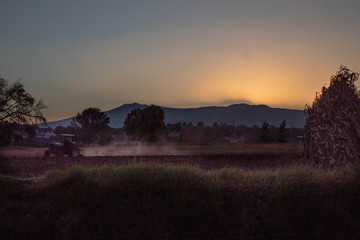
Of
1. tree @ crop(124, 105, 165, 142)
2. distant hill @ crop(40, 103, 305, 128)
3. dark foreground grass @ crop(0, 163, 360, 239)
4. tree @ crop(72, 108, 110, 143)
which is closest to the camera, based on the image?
dark foreground grass @ crop(0, 163, 360, 239)

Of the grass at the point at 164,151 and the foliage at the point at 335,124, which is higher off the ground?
the foliage at the point at 335,124

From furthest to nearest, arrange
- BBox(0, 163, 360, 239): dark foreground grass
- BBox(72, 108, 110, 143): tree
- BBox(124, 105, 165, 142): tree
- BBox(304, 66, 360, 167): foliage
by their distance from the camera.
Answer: BBox(72, 108, 110, 143): tree < BBox(124, 105, 165, 142): tree < BBox(304, 66, 360, 167): foliage < BBox(0, 163, 360, 239): dark foreground grass

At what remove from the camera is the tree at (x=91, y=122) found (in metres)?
57.3

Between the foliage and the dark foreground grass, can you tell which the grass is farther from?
the dark foreground grass

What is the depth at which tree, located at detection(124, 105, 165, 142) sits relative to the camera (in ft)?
176

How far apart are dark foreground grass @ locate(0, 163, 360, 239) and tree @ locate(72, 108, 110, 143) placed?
51274 mm

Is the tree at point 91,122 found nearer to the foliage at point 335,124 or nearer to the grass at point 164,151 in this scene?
the grass at point 164,151

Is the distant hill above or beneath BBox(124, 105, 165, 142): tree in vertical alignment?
above

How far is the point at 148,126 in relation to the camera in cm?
5356

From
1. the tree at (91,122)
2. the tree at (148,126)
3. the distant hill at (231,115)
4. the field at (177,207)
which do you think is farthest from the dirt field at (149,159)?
the distant hill at (231,115)

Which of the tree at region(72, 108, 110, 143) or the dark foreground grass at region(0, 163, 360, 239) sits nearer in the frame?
the dark foreground grass at region(0, 163, 360, 239)

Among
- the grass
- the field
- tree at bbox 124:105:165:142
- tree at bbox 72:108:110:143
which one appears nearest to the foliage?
the field

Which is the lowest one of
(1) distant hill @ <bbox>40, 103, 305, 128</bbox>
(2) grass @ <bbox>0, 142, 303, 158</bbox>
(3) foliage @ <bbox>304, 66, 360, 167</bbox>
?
(2) grass @ <bbox>0, 142, 303, 158</bbox>

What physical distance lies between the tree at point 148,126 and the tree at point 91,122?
641 cm
